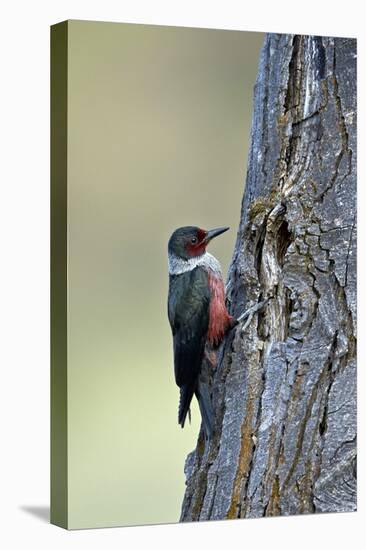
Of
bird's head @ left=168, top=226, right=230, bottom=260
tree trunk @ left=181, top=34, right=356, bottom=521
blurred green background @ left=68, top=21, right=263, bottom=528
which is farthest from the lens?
tree trunk @ left=181, top=34, right=356, bottom=521

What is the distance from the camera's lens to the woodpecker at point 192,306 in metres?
6.73

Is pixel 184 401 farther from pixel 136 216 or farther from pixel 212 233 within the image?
pixel 136 216

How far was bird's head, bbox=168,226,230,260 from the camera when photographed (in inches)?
264

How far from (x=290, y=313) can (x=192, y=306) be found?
1.68ft

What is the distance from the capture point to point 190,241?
6734mm

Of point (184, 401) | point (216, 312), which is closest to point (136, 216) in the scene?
point (216, 312)

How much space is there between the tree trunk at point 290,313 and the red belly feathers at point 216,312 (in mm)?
53

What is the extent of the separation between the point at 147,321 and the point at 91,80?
1182mm

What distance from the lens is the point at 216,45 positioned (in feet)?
22.3

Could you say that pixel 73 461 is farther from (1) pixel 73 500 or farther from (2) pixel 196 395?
(2) pixel 196 395

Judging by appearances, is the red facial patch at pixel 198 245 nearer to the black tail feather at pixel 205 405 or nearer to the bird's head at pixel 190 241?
the bird's head at pixel 190 241

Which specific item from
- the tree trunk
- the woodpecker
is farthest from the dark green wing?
the tree trunk

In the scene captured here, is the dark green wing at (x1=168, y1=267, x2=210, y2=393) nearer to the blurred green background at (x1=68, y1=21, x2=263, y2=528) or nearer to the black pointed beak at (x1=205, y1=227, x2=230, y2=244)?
the blurred green background at (x1=68, y1=21, x2=263, y2=528)

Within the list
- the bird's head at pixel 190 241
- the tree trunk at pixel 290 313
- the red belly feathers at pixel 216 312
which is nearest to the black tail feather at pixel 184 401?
the tree trunk at pixel 290 313
